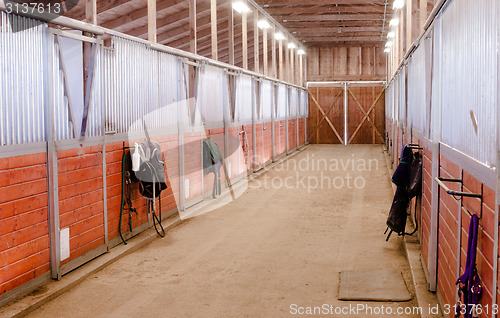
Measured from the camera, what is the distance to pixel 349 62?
2131 cm

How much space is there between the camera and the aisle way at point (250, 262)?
3.99 meters

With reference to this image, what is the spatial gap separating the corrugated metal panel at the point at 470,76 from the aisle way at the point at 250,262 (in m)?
1.58

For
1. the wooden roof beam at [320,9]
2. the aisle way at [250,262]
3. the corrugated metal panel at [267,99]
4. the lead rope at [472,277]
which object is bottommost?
the aisle way at [250,262]

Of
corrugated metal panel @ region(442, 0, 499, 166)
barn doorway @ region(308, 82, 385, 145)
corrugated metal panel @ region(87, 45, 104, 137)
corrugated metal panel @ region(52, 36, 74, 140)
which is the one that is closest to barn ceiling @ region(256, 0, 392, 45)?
barn doorway @ region(308, 82, 385, 145)

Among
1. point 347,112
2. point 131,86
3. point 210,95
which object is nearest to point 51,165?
point 131,86

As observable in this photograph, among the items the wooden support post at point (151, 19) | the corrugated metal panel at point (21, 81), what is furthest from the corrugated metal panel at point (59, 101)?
the wooden support post at point (151, 19)

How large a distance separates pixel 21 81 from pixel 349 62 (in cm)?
1855

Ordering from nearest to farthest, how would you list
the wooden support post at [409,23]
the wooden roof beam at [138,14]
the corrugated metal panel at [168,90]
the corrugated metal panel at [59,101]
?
the corrugated metal panel at [59,101] → the corrugated metal panel at [168,90] → the wooden support post at [409,23] → the wooden roof beam at [138,14]

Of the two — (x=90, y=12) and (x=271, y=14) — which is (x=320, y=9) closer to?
(x=271, y=14)

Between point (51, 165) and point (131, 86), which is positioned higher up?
point (131, 86)

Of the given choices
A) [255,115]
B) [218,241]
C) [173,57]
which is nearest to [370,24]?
[255,115]

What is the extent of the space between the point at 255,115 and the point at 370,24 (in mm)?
6370

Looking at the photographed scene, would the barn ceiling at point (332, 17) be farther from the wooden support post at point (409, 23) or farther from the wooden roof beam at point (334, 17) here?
the wooden support post at point (409, 23)

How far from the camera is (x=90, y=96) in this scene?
493 cm
